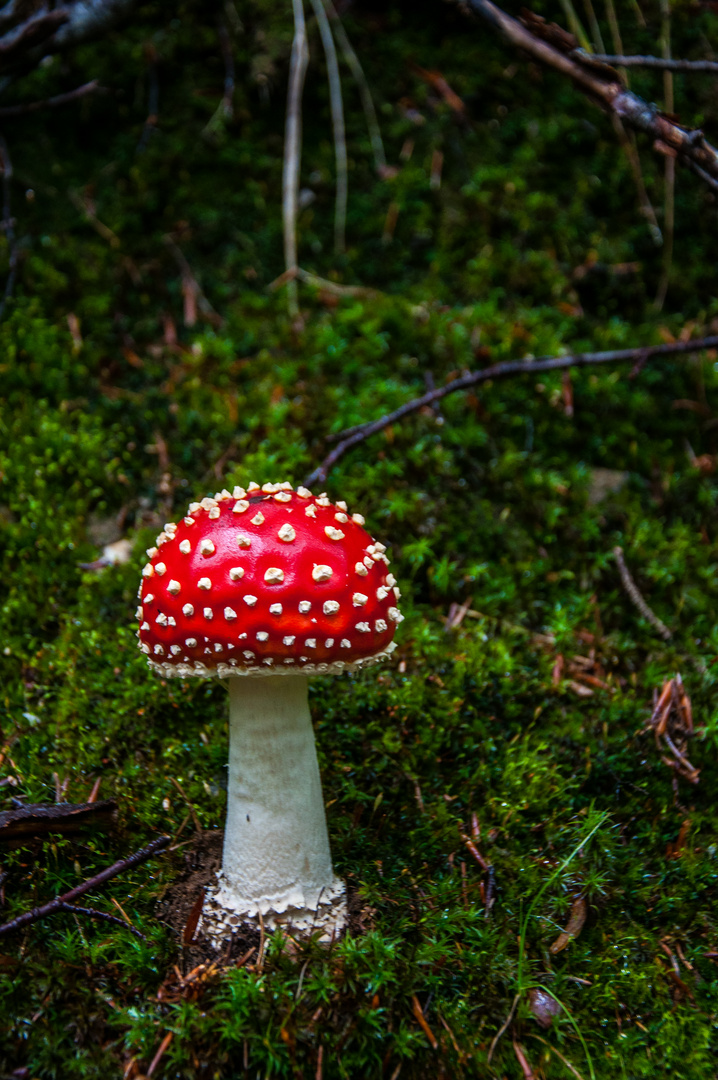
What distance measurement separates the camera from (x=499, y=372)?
355cm

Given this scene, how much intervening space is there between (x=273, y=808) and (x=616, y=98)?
306 cm

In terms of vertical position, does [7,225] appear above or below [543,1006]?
above

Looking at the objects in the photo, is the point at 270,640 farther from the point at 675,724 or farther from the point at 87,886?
the point at 675,724

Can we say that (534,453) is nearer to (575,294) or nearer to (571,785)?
(575,294)

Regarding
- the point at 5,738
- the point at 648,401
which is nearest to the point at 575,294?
the point at 648,401

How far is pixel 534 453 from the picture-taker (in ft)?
12.1

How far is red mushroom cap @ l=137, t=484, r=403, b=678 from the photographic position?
2.00 m

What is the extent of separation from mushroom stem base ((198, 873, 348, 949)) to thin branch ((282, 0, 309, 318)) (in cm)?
277

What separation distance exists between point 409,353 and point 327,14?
1989 millimetres

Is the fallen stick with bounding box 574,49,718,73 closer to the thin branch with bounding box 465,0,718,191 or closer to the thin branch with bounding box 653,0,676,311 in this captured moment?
the thin branch with bounding box 465,0,718,191

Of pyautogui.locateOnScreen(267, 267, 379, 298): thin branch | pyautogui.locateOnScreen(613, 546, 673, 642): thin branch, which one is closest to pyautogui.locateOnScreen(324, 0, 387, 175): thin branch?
pyautogui.locateOnScreen(267, 267, 379, 298): thin branch

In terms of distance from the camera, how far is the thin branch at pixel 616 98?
2895mm

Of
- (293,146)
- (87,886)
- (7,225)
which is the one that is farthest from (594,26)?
(87,886)

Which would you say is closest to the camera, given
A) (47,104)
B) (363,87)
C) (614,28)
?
(47,104)
